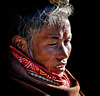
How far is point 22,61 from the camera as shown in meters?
1.52

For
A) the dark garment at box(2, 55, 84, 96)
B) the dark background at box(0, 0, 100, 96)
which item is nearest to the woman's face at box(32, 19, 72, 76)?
the dark garment at box(2, 55, 84, 96)

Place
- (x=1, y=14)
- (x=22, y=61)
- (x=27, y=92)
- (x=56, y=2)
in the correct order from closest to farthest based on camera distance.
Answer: (x=27, y=92), (x=22, y=61), (x=56, y=2), (x=1, y=14)

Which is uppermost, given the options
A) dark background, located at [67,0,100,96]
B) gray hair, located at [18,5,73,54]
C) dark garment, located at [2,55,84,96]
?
gray hair, located at [18,5,73,54]

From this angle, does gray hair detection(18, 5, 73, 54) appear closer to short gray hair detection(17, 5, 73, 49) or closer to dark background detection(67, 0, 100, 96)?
short gray hair detection(17, 5, 73, 49)

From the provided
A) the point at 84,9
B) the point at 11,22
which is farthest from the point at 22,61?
the point at 84,9

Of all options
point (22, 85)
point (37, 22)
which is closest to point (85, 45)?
point (37, 22)

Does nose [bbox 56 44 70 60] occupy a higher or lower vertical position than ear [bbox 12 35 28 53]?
A: lower

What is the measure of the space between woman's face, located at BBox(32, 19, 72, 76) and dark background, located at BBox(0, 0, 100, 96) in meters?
1.00

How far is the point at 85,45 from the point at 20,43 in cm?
125

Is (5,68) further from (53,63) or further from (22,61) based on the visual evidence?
(53,63)

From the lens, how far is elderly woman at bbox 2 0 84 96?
4.81ft

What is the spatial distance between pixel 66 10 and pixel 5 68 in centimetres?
78

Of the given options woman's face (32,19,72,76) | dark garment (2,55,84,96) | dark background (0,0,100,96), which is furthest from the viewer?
dark background (0,0,100,96)

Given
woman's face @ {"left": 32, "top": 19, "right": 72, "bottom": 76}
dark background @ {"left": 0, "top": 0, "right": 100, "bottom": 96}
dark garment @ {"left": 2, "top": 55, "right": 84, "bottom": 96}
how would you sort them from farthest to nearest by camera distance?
dark background @ {"left": 0, "top": 0, "right": 100, "bottom": 96} < woman's face @ {"left": 32, "top": 19, "right": 72, "bottom": 76} < dark garment @ {"left": 2, "top": 55, "right": 84, "bottom": 96}
